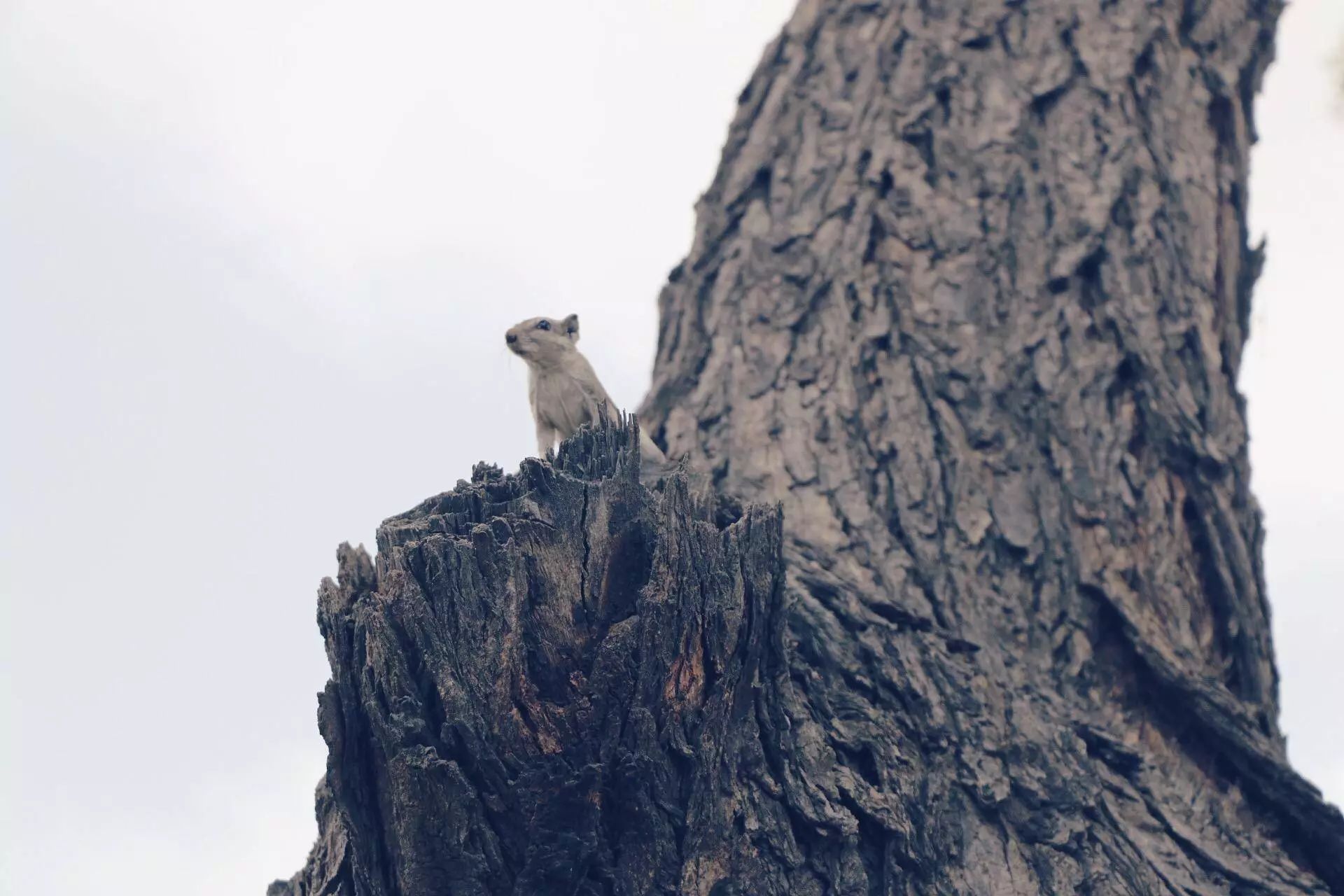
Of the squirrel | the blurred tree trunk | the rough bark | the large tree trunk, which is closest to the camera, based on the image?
the rough bark

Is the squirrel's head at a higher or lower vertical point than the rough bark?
higher

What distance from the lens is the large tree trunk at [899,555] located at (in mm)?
8336

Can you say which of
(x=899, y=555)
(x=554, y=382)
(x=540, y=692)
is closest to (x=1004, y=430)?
(x=899, y=555)

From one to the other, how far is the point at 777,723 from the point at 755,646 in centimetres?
50

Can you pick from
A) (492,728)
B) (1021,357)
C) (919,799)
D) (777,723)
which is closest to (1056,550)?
(1021,357)

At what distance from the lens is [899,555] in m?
11.6

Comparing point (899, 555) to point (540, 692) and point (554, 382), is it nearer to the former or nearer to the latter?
point (554, 382)

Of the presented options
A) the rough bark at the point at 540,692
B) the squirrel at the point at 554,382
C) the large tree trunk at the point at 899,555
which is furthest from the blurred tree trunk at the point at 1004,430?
the rough bark at the point at 540,692

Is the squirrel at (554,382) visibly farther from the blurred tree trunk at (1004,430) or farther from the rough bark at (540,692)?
the rough bark at (540,692)

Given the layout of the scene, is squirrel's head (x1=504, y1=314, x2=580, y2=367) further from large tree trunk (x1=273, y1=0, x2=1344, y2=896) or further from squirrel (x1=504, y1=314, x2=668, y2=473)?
large tree trunk (x1=273, y1=0, x2=1344, y2=896)

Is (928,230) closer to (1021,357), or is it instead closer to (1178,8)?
(1021,357)

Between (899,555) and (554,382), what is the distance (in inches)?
124

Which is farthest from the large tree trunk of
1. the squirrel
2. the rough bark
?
the squirrel

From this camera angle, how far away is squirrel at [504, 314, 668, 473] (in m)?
13.2
